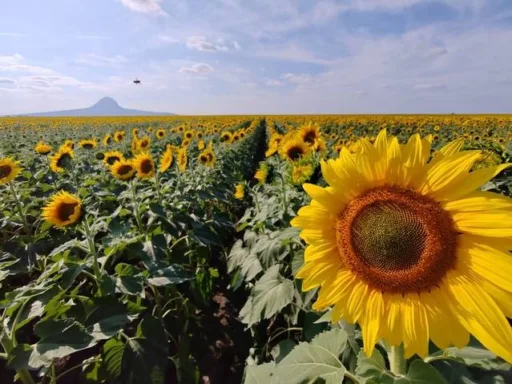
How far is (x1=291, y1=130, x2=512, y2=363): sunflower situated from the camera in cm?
104

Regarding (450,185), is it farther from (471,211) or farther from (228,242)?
(228,242)

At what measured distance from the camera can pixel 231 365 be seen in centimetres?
377

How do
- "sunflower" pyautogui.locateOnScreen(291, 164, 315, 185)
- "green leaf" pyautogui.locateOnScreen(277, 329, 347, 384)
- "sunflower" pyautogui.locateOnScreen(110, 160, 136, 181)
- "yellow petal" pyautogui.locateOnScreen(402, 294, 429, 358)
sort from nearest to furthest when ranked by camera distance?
"yellow petal" pyautogui.locateOnScreen(402, 294, 429, 358) → "green leaf" pyautogui.locateOnScreen(277, 329, 347, 384) → "sunflower" pyautogui.locateOnScreen(291, 164, 315, 185) → "sunflower" pyautogui.locateOnScreen(110, 160, 136, 181)

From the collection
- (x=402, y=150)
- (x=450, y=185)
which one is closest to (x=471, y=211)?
(x=450, y=185)

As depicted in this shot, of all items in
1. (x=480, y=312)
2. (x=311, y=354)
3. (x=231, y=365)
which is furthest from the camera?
(x=231, y=365)

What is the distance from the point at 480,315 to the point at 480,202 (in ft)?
1.03

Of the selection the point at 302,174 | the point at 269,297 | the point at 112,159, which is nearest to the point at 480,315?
the point at 269,297

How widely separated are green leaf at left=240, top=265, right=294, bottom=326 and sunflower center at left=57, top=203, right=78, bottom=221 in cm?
185

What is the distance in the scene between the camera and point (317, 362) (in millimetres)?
1490

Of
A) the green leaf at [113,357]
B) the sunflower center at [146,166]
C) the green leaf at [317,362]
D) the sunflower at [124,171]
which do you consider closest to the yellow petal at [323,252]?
the green leaf at [317,362]

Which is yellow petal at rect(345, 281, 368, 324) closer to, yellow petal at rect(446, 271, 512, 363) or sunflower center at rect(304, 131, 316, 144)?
yellow petal at rect(446, 271, 512, 363)

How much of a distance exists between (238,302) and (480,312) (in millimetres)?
3908

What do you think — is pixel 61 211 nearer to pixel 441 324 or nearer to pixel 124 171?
pixel 124 171

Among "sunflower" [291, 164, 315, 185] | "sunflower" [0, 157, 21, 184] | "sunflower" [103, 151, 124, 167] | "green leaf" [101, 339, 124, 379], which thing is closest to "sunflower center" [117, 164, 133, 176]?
"sunflower" [103, 151, 124, 167]
